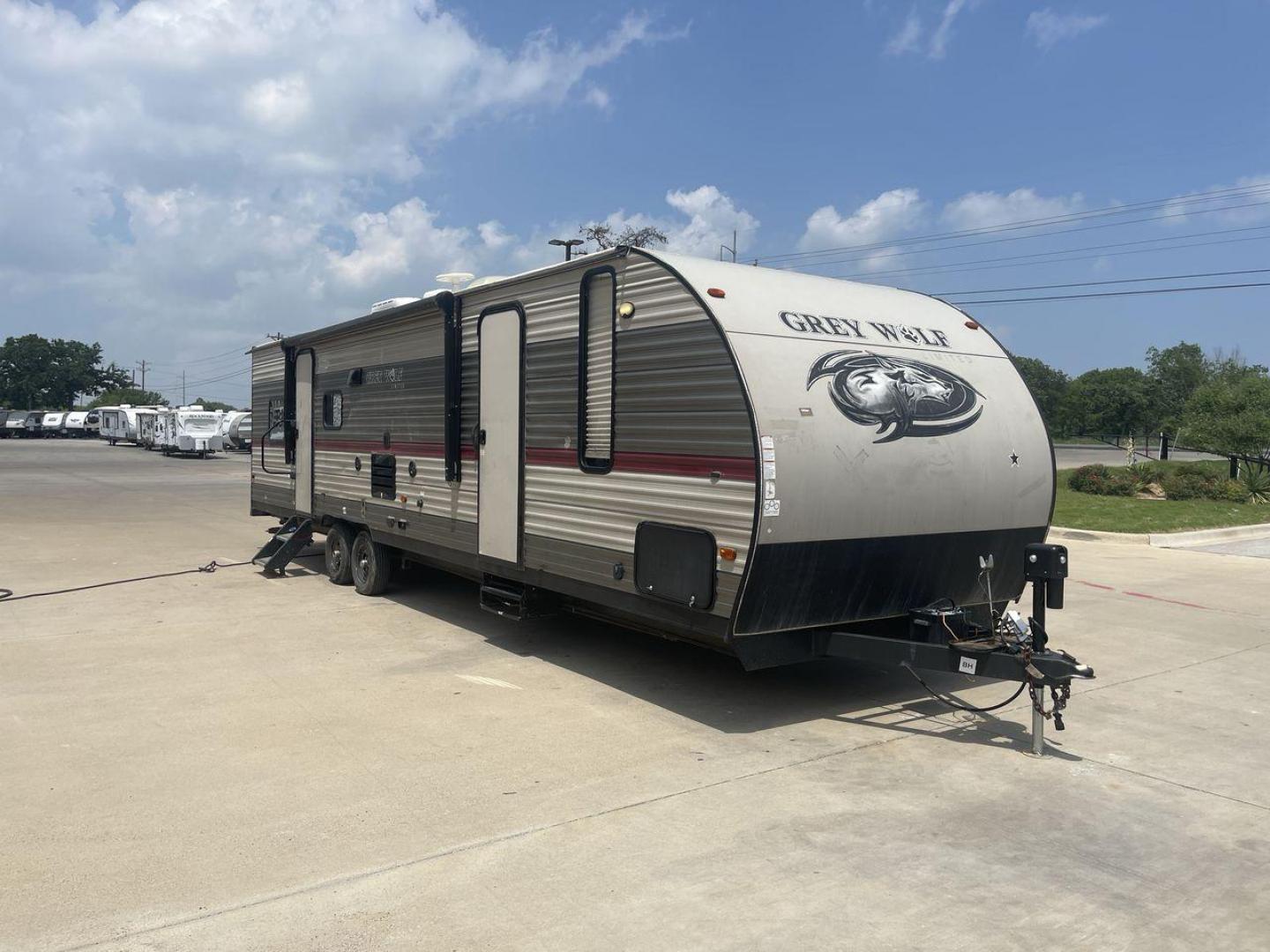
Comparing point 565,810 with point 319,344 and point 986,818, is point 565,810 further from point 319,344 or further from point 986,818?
point 319,344

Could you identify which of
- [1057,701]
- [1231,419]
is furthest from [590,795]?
[1231,419]

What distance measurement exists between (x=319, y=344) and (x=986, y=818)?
924cm

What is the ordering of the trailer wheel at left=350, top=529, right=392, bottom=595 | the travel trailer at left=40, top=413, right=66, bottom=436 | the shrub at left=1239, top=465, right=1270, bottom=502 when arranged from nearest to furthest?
the trailer wheel at left=350, top=529, right=392, bottom=595 < the shrub at left=1239, top=465, right=1270, bottom=502 < the travel trailer at left=40, top=413, right=66, bottom=436

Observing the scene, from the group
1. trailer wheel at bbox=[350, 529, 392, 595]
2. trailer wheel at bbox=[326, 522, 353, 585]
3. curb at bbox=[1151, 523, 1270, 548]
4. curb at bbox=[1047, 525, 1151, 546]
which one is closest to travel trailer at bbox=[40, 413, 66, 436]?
trailer wheel at bbox=[326, 522, 353, 585]

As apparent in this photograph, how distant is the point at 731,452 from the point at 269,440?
9.09m

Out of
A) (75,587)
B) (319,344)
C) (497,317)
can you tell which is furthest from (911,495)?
(75,587)

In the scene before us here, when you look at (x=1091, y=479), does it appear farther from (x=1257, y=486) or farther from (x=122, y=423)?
(x=122, y=423)

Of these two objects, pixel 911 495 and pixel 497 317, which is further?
pixel 497 317

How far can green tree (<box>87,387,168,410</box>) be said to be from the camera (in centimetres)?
11312

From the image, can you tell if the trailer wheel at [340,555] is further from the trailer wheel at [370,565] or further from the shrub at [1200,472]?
the shrub at [1200,472]

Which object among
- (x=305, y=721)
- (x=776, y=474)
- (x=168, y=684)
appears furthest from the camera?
(x=168, y=684)

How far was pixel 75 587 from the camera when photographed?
446 inches

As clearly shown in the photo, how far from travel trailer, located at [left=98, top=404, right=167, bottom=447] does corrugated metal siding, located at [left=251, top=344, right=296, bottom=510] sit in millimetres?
48304

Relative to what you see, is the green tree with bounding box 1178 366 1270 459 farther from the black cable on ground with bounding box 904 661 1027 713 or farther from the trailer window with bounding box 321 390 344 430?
the trailer window with bounding box 321 390 344 430
